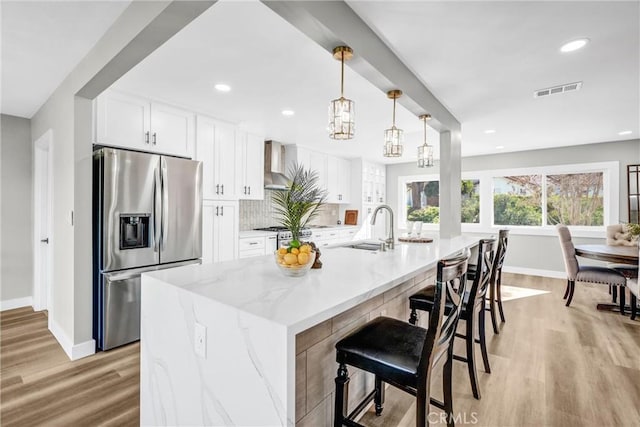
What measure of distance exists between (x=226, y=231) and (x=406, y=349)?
311 cm

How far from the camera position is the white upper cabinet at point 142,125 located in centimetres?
287

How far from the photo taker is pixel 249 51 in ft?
7.31

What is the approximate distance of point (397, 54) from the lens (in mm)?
2258

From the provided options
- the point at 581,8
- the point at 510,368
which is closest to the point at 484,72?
the point at 581,8

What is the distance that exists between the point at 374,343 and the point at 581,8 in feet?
7.04

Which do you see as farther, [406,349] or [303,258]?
[303,258]

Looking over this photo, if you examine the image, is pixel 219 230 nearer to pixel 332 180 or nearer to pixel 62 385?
pixel 62 385

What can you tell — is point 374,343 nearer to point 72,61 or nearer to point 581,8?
point 581,8

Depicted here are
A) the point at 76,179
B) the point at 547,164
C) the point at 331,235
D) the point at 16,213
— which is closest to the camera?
the point at 76,179

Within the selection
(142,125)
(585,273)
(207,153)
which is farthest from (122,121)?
(585,273)

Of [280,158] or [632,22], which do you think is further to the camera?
[280,158]

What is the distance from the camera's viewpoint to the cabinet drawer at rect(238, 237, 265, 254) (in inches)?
167

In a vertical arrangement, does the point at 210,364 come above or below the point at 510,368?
above

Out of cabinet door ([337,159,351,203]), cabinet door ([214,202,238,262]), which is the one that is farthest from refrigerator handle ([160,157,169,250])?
cabinet door ([337,159,351,203])
